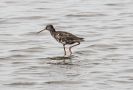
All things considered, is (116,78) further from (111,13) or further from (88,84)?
(111,13)

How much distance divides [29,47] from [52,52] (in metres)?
1.01

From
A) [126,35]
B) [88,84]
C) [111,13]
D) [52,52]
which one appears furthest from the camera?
[111,13]

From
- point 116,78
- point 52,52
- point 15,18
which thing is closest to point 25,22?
point 15,18

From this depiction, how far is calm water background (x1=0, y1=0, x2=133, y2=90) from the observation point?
15383 mm

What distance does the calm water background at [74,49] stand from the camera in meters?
15.4

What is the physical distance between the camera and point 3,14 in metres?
24.3

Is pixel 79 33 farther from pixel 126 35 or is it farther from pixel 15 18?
pixel 15 18

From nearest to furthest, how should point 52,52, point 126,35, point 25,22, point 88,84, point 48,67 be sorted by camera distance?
point 88,84 < point 48,67 < point 52,52 < point 126,35 < point 25,22

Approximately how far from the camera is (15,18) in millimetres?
23719

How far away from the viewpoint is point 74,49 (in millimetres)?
19141

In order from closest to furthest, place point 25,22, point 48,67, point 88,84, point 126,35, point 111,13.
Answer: point 88,84 → point 48,67 → point 126,35 → point 25,22 → point 111,13

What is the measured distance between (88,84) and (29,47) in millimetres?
4705

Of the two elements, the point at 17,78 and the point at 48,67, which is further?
the point at 48,67

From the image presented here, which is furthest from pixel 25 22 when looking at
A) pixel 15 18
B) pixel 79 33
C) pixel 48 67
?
pixel 48 67
